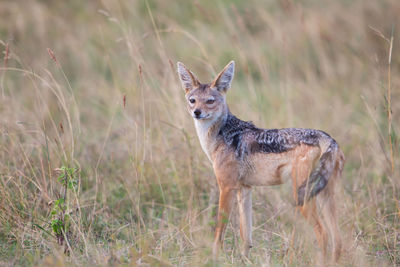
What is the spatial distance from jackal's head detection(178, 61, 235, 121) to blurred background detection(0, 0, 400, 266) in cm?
65

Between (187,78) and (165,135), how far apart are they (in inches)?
70.0

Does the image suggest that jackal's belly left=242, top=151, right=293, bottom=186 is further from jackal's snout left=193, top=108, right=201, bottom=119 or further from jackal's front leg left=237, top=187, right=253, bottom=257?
jackal's snout left=193, top=108, right=201, bottom=119

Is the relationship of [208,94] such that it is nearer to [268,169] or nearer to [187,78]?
[187,78]

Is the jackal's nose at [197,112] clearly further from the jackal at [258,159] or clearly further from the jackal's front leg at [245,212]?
the jackal's front leg at [245,212]

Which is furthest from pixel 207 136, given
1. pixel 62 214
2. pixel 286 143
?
pixel 62 214

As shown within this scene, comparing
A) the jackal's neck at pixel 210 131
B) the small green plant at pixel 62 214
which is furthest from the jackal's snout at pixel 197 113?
the small green plant at pixel 62 214

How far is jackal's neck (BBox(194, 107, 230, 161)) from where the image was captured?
6.26 metres

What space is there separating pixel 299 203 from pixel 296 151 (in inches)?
37.1

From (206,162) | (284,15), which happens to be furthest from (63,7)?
(206,162)

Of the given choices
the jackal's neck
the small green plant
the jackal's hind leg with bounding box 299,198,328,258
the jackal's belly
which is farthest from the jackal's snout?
the jackal's hind leg with bounding box 299,198,328,258

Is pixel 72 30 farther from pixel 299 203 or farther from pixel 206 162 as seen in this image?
pixel 299 203

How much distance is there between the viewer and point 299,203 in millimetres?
4512

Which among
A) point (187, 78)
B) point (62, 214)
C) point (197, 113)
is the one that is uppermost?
point (187, 78)

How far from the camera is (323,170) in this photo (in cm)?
502
